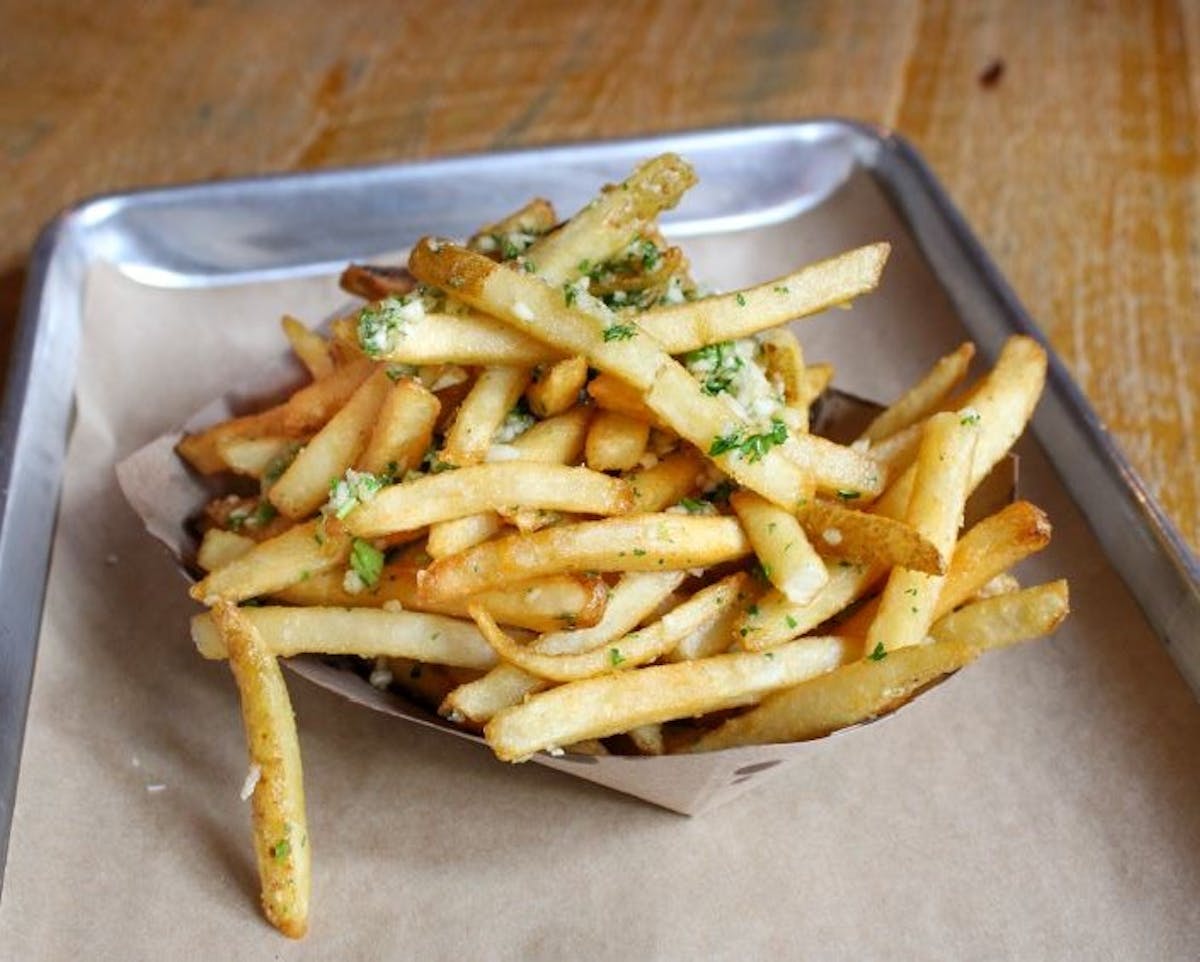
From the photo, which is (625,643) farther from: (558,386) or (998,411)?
(998,411)

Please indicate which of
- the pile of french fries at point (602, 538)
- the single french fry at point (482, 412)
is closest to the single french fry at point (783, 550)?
the pile of french fries at point (602, 538)

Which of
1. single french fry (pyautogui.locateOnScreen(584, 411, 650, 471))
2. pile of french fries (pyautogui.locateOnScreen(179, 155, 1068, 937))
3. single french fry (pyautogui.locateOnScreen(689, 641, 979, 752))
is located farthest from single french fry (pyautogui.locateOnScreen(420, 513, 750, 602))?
single french fry (pyautogui.locateOnScreen(689, 641, 979, 752))

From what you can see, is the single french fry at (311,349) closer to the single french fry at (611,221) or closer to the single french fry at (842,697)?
the single french fry at (611,221)

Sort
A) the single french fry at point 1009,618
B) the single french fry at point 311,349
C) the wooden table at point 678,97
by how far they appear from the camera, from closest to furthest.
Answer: the single french fry at point 1009,618
the single french fry at point 311,349
the wooden table at point 678,97

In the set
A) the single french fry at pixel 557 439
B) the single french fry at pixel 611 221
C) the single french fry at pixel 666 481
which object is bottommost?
the single french fry at pixel 666 481

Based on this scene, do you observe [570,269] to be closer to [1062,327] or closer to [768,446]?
[768,446]

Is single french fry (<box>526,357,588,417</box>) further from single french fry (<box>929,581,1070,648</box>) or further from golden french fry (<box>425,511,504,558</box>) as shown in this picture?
single french fry (<box>929,581,1070,648</box>)

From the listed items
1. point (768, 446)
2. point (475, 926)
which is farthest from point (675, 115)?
point (475, 926)
